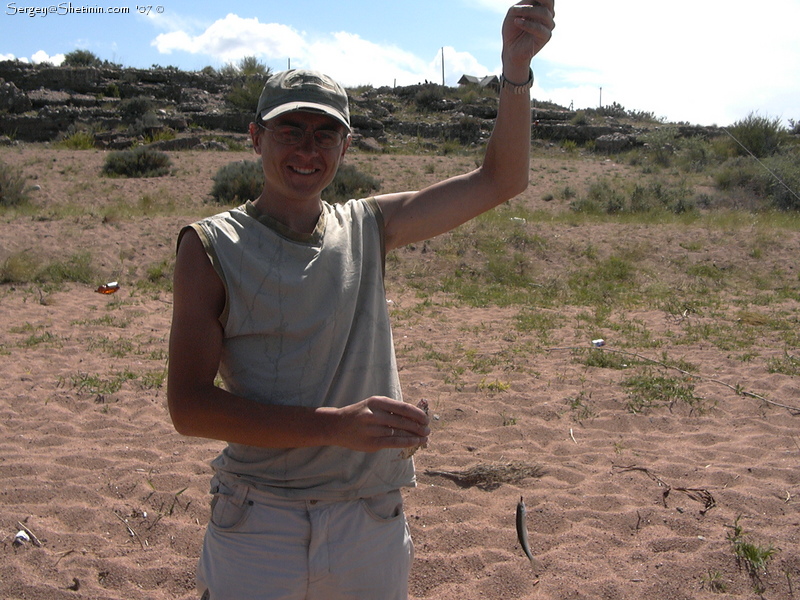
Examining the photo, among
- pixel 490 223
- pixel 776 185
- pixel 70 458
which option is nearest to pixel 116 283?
pixel 70 458

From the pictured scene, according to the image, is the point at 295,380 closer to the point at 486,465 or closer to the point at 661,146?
the point at 486,465

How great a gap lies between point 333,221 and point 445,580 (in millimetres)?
1935

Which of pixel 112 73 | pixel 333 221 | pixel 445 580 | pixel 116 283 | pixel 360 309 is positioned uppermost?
pixel 112 73

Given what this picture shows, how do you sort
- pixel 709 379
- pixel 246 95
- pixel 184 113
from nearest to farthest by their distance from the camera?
pixel 709 379 → pixel 184 113 → pixel 246 95

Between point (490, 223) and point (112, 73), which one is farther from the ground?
point (112, 73)

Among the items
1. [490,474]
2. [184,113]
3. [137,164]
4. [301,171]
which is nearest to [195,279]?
[301,171]

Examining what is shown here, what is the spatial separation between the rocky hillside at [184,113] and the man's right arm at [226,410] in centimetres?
2130

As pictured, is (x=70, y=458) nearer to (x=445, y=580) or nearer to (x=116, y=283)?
(x=445, y=580)

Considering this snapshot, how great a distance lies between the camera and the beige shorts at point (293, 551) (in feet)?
4.76

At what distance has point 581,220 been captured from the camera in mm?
13125

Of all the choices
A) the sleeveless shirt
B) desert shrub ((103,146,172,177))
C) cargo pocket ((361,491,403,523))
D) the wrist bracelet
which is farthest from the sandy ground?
desert shrub ((103,146,172,177))

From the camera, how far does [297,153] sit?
1544 millimetres

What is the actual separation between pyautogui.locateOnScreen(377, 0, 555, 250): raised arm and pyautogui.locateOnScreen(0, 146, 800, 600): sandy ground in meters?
1.77

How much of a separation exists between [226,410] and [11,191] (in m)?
14.7
